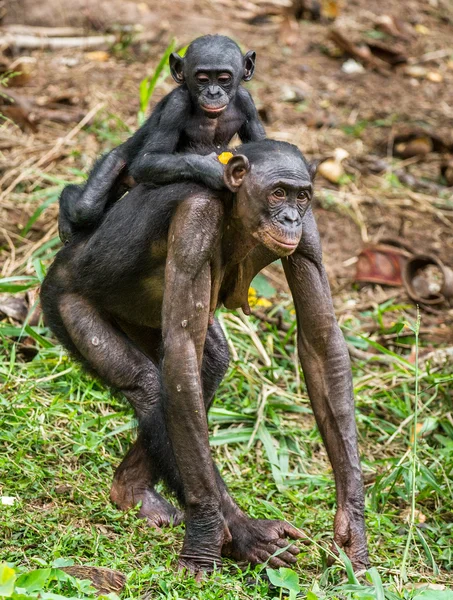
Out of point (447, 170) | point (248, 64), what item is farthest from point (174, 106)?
point (447, 170)

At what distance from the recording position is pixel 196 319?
15.8 ft

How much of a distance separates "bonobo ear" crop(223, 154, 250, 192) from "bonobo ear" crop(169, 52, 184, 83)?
4.52ft

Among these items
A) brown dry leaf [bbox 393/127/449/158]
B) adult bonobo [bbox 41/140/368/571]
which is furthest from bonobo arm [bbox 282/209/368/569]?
brown dry leaf [bbox 393/127/449/158]

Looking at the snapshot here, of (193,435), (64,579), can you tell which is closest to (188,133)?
(193,435)

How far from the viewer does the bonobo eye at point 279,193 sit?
4742 millimetres

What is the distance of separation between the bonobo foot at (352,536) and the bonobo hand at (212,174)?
5.58 feet

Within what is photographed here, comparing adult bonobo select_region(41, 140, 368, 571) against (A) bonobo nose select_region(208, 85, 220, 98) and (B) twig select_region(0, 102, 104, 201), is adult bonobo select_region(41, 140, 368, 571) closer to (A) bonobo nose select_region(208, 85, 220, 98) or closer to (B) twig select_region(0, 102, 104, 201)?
(A) bonobo nose select_region(208, 85, 220, 98)

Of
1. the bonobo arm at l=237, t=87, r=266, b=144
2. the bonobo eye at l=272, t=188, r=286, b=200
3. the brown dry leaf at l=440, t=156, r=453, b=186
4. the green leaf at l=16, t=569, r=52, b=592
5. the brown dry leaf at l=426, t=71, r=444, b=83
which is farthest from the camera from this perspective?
the brown dry leaf at l=426, t=71, r=444, b=83

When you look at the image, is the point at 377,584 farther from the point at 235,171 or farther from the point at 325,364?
the point at 235,171

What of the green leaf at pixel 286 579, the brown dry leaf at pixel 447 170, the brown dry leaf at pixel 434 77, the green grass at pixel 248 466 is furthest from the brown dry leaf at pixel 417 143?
the green leaf at pixel 286 579

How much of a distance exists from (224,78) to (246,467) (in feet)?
8.06

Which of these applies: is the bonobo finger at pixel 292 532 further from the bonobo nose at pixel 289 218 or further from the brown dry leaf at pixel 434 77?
the brown dry leaf at pixel 434 77

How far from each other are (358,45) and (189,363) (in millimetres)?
9678

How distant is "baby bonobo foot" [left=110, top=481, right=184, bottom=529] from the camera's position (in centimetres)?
564
